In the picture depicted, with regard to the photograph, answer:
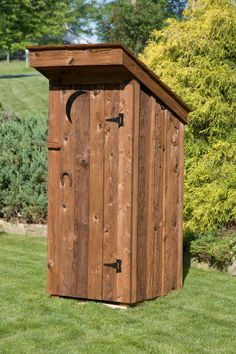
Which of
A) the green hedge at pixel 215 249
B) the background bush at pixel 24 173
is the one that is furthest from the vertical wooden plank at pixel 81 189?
the background bush at pixel 24 173

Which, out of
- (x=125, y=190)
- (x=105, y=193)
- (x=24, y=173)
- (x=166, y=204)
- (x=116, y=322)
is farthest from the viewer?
(x=24, y=173)

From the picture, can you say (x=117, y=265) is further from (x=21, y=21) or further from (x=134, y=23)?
(x=134, y=23)

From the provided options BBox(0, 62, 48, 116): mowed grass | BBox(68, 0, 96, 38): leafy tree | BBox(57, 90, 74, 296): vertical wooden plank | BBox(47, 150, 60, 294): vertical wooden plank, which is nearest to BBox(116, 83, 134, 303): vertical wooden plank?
BBox(57, 90, 74, 296): vertical wooden plank

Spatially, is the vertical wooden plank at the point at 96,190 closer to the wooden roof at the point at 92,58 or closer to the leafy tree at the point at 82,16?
the wooden roof at the point at 92,58

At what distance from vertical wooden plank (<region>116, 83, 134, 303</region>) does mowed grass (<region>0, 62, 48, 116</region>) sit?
19.1 meters

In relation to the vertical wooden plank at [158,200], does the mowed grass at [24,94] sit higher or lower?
higher

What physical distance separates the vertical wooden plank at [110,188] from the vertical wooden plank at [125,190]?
0.05m

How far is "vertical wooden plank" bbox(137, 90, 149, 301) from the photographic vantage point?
6117 mm

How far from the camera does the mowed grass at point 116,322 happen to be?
5.01 metres

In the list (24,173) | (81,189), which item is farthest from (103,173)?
(24,173)

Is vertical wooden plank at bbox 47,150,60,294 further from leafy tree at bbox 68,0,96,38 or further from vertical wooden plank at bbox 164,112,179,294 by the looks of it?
leafy tree at bbox 68,0,96,38

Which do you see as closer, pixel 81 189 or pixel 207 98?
pixel 81 189

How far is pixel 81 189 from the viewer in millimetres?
6176

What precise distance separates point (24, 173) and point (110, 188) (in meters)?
4.98
